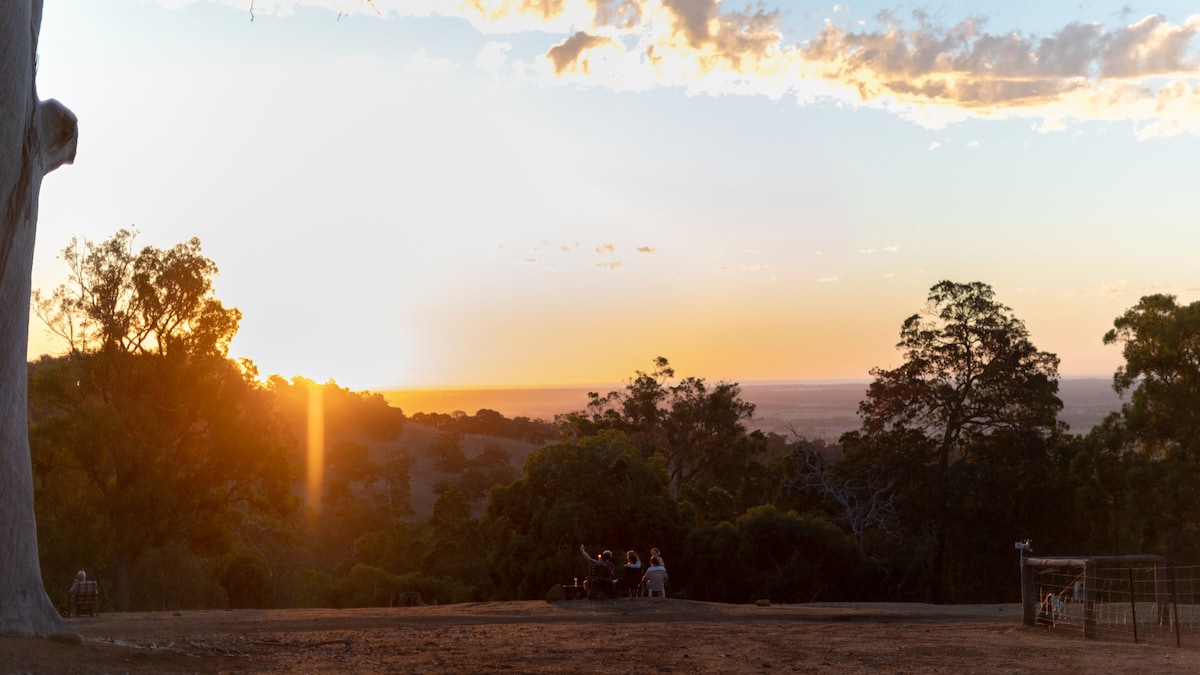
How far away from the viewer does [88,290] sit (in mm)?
33500

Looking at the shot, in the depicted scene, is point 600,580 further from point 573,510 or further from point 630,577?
point 573,510

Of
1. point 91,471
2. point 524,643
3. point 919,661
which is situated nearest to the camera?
point 919,661

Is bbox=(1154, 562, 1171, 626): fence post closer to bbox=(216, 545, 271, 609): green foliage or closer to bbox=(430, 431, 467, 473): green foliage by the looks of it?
bbox=(216, 545, 271, 609): green foliage

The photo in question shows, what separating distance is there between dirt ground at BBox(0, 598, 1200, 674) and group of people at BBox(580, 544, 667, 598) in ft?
7.48

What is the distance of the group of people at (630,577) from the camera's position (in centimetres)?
2208

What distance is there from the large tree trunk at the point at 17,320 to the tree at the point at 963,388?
3421cm

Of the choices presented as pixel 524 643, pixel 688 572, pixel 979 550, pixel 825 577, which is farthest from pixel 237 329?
pixel 979 550

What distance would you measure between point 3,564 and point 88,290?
24798 mm

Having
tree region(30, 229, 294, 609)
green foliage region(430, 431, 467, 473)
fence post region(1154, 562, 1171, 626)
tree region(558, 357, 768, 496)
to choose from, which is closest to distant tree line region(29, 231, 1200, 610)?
tree region(30, 229, 294, 609)

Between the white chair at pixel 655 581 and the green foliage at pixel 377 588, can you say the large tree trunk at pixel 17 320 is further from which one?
the green foliage at pixel 377 588

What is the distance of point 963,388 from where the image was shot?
41375 mm

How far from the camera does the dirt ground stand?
11.4 m

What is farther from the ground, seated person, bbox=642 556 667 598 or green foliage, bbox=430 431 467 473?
green foliage, bbox=430 431 467 473

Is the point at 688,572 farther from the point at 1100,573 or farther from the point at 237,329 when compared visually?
the point at 237,329
